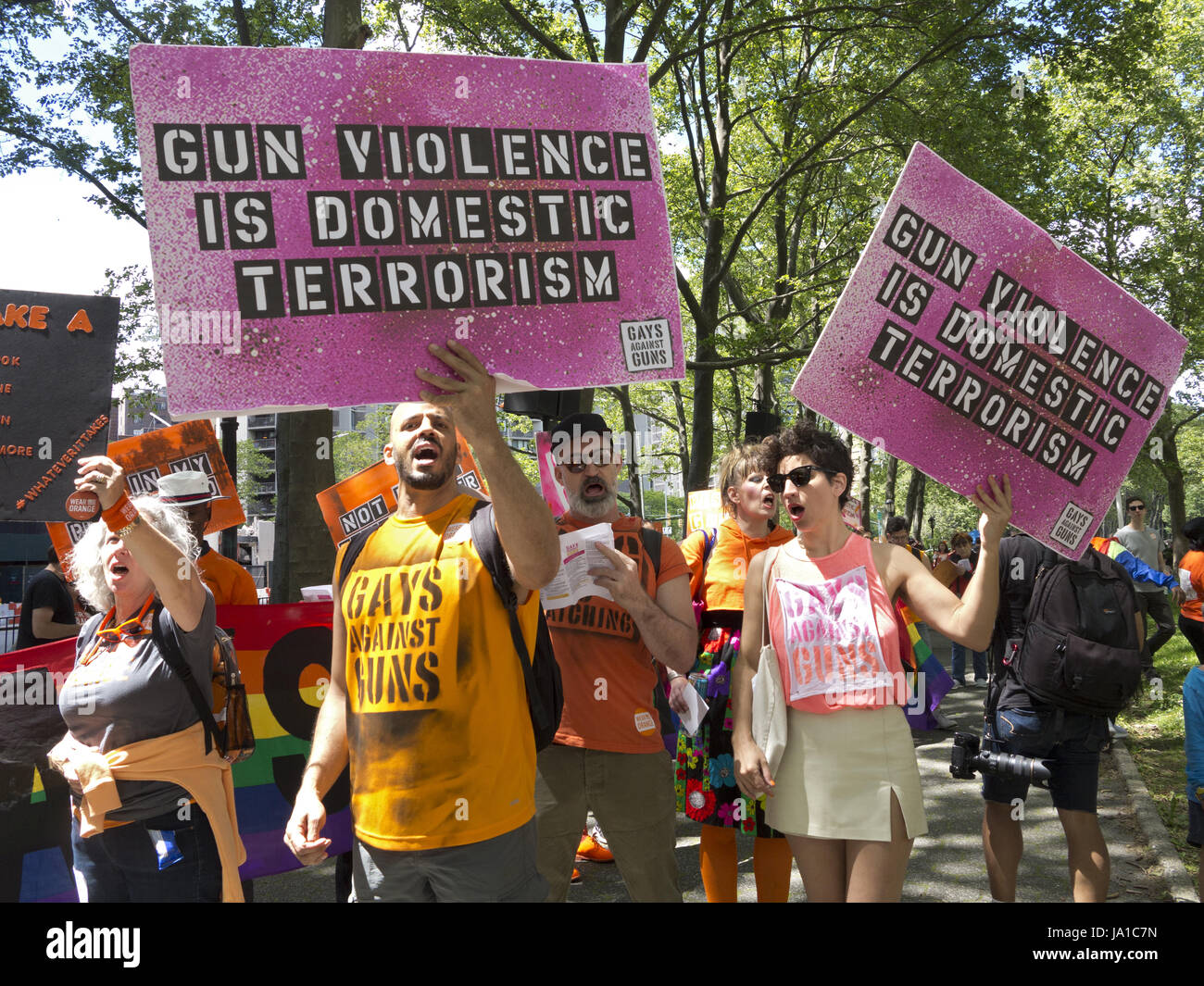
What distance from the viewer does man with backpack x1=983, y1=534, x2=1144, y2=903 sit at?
15.3 ft

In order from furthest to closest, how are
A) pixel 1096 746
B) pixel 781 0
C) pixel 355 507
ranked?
pixel 781 0 < pixel 355 507 < pixel 1096 746

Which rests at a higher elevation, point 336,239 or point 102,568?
point 336,239

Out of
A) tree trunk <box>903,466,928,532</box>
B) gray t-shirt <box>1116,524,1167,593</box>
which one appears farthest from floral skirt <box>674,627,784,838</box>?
tree trunk <box>903,466,928,532</box>

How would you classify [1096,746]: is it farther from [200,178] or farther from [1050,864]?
[200,178]

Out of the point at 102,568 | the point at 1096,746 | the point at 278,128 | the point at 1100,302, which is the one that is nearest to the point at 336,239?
the point at 278,128

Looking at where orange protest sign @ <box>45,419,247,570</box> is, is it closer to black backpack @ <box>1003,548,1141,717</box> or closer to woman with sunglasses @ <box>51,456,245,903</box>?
woman with sunglasses @ <box>51,456,245,903</box>

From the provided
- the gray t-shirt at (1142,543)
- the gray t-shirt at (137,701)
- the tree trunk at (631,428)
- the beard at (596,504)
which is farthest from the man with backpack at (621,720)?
the tree trunk at (631,428)

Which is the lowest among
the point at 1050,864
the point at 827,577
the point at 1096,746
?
the point at 1050,864

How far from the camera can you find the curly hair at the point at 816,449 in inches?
144

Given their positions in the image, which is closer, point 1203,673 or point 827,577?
point 827,577

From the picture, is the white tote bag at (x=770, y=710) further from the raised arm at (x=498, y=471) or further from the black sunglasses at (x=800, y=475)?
the raised arm at (x=498, y=471)

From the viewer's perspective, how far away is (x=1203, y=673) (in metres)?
4.71

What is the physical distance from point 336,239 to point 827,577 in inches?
75.7
